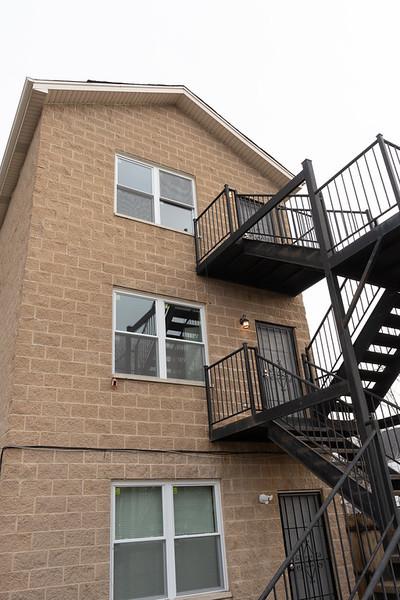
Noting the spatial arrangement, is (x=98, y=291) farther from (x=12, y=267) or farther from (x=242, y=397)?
(x=242, y=397)

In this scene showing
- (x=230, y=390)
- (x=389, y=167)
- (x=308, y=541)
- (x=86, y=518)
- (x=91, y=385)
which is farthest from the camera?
(x=230, y=390)

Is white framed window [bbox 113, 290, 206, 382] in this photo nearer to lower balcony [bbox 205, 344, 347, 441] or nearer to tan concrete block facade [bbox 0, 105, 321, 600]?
tan concrete block facade [bbox 0, 105, 321, 600]

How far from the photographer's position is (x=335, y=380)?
7.98 m

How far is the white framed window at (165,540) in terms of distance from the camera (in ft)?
20.5

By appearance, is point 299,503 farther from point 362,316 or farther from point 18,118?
point 18,118

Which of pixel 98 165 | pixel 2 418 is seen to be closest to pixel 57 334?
pixel 2 418

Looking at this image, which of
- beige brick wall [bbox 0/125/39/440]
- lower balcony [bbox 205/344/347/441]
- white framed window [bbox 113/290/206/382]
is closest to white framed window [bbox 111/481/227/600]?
lower balcony [bbox 205/344/347/441]

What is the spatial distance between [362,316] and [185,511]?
12.9 feet

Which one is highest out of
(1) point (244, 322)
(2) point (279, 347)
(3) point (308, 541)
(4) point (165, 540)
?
(1) point (244, 322)

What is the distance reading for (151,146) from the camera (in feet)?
32.7

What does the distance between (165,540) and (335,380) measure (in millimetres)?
3676

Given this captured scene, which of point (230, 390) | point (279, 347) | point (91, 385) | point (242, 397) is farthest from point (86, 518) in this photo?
point (279, 347)

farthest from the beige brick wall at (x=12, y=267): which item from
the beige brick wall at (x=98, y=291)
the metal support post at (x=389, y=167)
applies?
the metal support post at (x=389, y=167)

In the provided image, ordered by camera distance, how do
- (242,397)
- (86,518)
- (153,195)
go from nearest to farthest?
1. (86,518)
2. (242,397)
3. (153,195)
